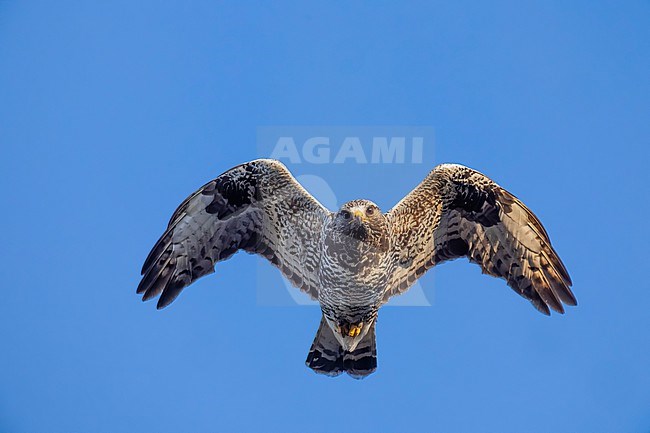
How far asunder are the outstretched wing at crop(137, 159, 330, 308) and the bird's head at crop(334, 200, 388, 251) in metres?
0.69

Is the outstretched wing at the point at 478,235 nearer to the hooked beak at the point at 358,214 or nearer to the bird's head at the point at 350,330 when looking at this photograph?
the bird's head at the point at 350,330

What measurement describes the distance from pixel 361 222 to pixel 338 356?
1.70 meters

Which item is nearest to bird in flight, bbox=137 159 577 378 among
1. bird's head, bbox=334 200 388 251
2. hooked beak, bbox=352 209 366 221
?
bird's head, bbox=334 200 388 251

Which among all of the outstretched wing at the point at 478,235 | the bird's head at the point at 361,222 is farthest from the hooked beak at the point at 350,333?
the bird's head at the point at 361,222

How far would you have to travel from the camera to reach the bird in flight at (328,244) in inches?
261

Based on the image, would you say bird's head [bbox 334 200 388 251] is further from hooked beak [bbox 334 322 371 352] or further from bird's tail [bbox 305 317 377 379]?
bird's tail [bbox 305 317 377 379]

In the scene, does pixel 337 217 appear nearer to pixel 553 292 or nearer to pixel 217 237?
pixel 217 237

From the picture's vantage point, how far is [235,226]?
7074 mm

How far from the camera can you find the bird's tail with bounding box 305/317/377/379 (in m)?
7.07

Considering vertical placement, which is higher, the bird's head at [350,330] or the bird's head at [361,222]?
the bird's head at [361,222]

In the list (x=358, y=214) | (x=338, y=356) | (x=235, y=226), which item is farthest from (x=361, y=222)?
(x=338, y=356)

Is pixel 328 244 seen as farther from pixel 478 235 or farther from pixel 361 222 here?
pixel 478 235

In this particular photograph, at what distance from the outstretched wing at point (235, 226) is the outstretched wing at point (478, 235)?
83 centimetres

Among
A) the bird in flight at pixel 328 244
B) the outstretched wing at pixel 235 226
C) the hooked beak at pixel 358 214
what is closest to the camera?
the hooked beak at pixel 358 214
